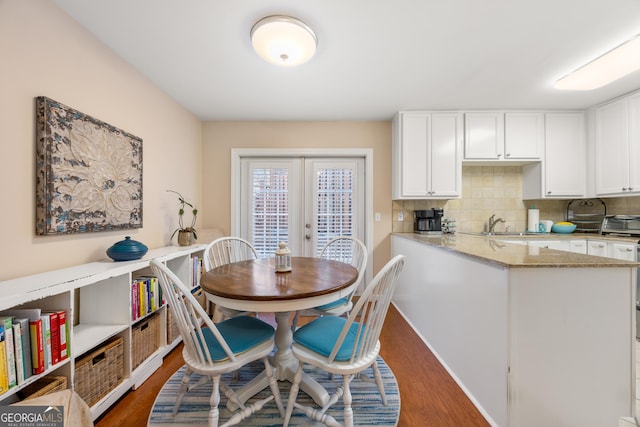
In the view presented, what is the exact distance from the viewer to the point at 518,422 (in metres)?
1.27

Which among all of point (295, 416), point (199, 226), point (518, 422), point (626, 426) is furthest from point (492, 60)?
point (199, 226)

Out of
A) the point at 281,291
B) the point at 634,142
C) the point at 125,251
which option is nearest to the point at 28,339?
the point at 125,251

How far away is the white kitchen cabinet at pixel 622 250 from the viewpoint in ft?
7.89

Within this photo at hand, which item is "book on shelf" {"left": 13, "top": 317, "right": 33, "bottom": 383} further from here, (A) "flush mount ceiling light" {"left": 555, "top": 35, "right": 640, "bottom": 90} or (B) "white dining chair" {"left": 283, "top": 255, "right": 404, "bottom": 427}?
(A) "flush mount ceiling light" {"left": 555, "top": 35, "right": 640, "bottom": 90}

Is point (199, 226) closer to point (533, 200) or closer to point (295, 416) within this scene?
point (295, 416)

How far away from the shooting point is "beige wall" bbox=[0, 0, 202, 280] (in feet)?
4.23

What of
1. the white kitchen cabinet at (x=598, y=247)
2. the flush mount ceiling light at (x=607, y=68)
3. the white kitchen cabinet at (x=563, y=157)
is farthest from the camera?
the white kitchen cabinet at (x=563, y=157)

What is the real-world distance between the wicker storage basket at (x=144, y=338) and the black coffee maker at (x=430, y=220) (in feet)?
9.36

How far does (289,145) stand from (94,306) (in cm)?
248

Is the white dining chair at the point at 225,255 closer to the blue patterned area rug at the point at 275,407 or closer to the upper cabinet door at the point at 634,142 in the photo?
the blue patterned area rug at the point at 275,407

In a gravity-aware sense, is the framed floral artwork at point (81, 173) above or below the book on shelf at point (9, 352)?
above

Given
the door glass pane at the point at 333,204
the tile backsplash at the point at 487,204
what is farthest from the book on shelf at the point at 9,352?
the tile backsplash at the point at 487,204

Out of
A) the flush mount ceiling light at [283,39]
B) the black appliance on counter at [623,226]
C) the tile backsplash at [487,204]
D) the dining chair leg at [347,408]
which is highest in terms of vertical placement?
the flush mount ceiling light at [283,39]

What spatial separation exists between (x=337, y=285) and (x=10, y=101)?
1939mm
